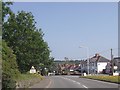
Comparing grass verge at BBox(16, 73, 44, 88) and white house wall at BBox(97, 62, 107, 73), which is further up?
white house wall at BBox(97, 62, 107, 73)

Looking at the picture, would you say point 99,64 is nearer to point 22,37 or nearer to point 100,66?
point 100,66

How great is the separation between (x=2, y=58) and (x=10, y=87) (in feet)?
7.48

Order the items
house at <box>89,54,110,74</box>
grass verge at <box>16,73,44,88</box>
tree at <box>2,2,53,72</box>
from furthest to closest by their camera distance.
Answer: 1. house at <box>89,54,110,74</box>
2. tree at <box>2,2,53,72</box>
3. grass verge at <box>16,73,44,88</box>

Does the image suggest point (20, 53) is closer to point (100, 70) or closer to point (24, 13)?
point (24, 13)

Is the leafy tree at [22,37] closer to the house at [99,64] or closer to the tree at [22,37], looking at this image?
the tree at [22,37]

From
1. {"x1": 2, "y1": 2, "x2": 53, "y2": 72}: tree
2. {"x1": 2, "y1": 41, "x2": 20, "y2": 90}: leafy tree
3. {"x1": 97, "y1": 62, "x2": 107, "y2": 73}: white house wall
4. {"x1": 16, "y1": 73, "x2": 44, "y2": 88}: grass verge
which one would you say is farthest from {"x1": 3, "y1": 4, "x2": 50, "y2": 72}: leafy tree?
{"x1": 97, "y1": 62, "x2": 107, "y2": 73}: white house wall

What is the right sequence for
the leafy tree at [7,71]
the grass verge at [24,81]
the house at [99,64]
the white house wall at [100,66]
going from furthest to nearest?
the white house wall at [100,66]
the house at [99,64]
the grass verge at [24,81]
the leafy tree at [7,71]

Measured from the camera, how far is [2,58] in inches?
969

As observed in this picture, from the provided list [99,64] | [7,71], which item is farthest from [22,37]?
[99,64]

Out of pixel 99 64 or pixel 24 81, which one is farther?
pixel 99 64

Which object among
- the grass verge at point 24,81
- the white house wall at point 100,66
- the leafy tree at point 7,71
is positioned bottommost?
the grass verge at point 24,81

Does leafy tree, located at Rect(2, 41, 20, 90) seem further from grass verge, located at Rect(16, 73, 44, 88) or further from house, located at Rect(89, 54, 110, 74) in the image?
house, located at Rect(89, 54, 110, 74)

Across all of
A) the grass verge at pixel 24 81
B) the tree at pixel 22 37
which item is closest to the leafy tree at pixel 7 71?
the grass verge at pixel 24 81

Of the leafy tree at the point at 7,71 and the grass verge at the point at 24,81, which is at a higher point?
the leafy tree at the point at 7,71
